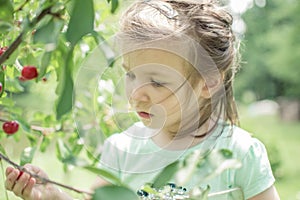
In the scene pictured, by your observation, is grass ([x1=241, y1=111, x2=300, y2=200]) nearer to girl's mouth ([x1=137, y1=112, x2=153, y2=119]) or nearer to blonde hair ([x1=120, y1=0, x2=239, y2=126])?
blonde hair ([x1=120, y1=0, x2=239, y2=126])

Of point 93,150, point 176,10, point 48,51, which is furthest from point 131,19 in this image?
point 48,51

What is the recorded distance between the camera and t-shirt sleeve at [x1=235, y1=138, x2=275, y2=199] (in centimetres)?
141

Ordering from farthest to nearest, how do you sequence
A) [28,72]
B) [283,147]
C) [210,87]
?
[283,147] → [210,87] → [28,72]

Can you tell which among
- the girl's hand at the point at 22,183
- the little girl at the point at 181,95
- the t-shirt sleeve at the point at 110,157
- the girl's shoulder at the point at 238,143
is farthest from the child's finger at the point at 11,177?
the girl's shoulder at the point at 238,143

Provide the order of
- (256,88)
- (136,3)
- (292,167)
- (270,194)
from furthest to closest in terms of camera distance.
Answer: (256,88)
(292,167)
(136,3)
(270,194)

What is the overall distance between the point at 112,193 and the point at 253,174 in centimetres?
85

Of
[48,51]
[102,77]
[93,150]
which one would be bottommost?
[93,150]

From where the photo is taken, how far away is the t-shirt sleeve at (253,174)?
4.62 ft

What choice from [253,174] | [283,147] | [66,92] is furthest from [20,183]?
[283,147]

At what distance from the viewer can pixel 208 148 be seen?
1.37 meters

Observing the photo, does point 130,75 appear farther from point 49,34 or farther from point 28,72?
point 49,34

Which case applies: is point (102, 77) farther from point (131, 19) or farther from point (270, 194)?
point (270, 194)

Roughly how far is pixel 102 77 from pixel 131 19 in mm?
267

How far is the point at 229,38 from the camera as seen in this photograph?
1.53 m
